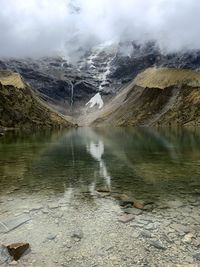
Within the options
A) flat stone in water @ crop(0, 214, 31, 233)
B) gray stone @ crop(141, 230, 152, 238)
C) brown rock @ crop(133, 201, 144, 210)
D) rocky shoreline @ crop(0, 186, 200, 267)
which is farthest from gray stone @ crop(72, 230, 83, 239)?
brown rock @ crop(133, 201, 144, 210)

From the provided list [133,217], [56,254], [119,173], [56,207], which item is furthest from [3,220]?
[119,173]

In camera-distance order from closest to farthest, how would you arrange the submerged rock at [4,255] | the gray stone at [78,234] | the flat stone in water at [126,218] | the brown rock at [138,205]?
the submerged rock at [4,255] → the gray stone at [78,234] → the flat stone in water at [126,218] → the brown rock at [138,205]

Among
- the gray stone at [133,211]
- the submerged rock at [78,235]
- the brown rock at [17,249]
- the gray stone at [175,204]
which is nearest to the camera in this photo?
the brown rock at [17,249]

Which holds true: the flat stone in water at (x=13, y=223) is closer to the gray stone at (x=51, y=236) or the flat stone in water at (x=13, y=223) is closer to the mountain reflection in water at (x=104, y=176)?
the gray stone at (x=51, y=236)

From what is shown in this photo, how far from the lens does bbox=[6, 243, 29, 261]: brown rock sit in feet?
44.5

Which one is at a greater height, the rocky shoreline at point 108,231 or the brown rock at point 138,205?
the brown rock at point 138,205

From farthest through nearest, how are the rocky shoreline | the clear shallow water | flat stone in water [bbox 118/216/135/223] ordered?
flat stone in water [bbox 118/216/135/223]
the clear shallow water
the rocky shoreline

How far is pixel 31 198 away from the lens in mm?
21828

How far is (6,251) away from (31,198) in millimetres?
7892

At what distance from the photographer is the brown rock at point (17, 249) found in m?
13.6

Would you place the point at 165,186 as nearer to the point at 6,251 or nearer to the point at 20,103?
the point at 6,251

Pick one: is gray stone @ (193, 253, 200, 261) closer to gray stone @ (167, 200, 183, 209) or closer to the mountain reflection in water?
gray stone @ (167, 200, 183, 209)

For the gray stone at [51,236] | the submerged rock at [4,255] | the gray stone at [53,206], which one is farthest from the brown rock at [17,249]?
the gray stone at [53,206]

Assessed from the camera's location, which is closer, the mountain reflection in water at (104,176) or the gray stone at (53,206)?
the gray stone at (53,206)
